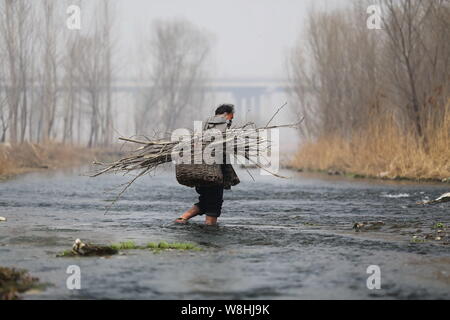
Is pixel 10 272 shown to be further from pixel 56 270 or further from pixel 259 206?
pixel 259 206

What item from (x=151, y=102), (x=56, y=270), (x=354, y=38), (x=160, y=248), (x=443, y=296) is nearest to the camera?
(x=443, y=296)

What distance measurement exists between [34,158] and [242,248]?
1079 inches

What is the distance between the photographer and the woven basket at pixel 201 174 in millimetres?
11852

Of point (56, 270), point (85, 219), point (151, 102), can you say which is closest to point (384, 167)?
point (85, 219)

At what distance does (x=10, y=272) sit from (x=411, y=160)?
20.6 meters

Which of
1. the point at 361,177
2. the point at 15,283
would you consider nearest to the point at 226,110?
the point at 15,283

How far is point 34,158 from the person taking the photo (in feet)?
119

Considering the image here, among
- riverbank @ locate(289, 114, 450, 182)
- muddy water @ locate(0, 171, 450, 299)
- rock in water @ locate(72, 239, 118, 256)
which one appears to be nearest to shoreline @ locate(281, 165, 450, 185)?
riverbank @ locate(289, 114, 450, 182)

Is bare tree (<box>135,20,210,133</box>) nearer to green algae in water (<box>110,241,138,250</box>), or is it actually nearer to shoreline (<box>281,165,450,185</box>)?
shoreline (<box>281,165,450,185</box>)

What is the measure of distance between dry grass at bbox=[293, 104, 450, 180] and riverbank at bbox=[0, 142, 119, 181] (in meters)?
11.9

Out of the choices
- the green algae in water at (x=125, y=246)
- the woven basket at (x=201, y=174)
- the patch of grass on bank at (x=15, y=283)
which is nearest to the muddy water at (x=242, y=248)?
the patch of grass on bank at (x=15, y=283)

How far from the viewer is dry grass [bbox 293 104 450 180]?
24891mm

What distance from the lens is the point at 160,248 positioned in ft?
33.0

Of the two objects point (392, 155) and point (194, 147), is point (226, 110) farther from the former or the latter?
point (392, 155)
